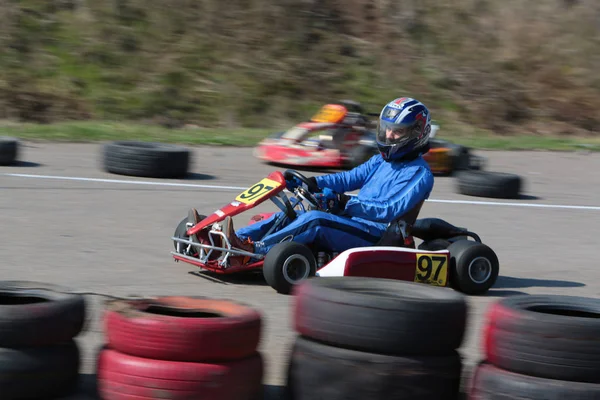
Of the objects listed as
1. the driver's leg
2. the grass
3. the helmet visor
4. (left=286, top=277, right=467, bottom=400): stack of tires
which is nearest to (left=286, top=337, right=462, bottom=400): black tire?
(left=286, top=277, right=467, bottom=400): stack of tires

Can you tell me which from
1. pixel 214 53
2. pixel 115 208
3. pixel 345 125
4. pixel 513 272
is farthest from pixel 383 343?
pixel 214 53

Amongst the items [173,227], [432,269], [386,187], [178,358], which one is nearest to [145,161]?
[173,227]

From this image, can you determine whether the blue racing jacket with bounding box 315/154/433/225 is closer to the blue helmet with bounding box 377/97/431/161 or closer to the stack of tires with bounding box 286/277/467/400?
the blue helmet with bounding box 377/97/431/161

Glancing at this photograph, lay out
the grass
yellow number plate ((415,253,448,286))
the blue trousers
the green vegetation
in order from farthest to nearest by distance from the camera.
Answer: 1. the green vegetation
2. the grass
3. the blue trousers
4. yellow number plate ((415,253,448,286))

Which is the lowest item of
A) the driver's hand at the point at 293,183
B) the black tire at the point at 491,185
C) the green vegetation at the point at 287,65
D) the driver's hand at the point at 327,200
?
the driver's hand at the point at 327,200

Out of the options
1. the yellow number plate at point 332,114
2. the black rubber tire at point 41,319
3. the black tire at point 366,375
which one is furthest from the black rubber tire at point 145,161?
the black tire at point 366,375

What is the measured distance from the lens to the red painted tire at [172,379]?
143 inches

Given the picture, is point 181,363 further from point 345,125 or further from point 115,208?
point 345,125

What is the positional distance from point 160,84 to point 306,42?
3894 mm

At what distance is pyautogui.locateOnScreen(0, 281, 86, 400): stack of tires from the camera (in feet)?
12.1

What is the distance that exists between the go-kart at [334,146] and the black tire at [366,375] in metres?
8.98

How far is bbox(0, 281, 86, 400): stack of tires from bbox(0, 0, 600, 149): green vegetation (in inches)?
510

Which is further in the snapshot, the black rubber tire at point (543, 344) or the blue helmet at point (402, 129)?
the blue helmet at point (402, 129)

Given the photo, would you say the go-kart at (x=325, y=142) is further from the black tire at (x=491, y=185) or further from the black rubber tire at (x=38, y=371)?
the black rubber tire at (x=38, y=371)
